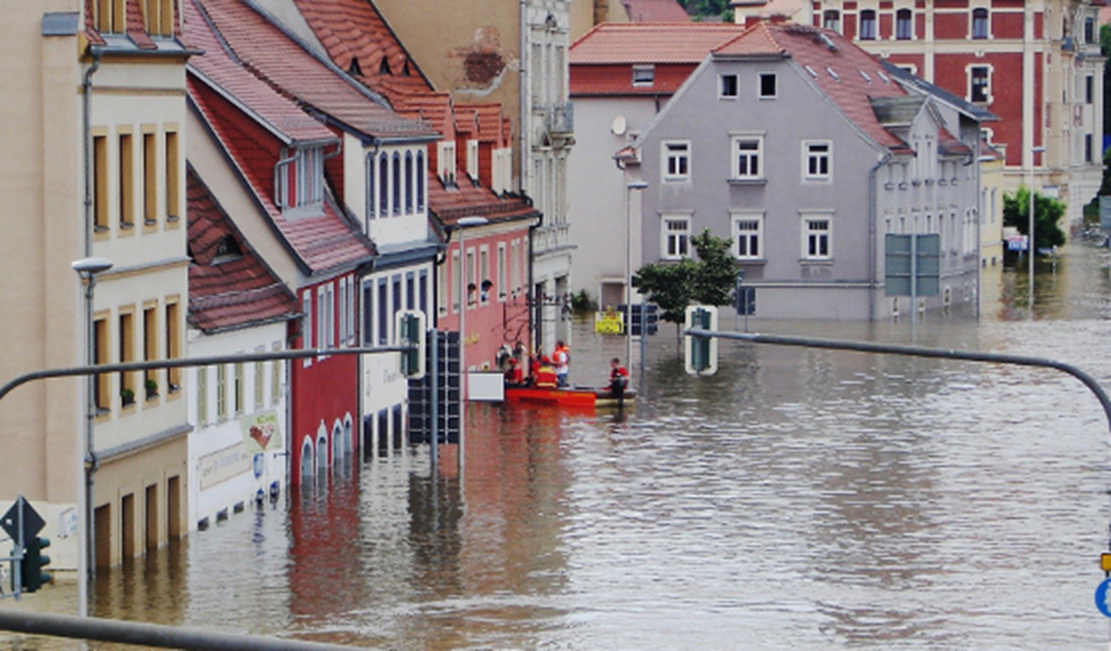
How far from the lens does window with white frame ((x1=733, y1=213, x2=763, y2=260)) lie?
87.8m

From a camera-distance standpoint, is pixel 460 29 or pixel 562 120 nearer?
pixel 460 29

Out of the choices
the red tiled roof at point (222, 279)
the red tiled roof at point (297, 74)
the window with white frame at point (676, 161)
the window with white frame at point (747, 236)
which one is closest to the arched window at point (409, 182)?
the red tiled roof at point (297, 74)

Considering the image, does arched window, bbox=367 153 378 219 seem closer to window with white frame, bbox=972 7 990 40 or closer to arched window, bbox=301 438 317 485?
arched window, bbox=301 438 317 485

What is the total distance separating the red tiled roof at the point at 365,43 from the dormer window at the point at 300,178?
11345 mm

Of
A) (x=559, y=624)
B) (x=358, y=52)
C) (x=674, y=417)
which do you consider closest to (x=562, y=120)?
(x=358, y=52)

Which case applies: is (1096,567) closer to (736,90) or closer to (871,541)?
(871,541)

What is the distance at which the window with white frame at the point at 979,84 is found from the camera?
134625 millimetres

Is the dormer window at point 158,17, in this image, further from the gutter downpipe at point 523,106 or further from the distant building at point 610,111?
→ the distant building at point 610,111

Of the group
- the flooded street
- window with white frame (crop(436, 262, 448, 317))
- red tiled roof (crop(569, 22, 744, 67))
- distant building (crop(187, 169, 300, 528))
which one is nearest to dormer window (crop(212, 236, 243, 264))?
distant building (crop(187, 169, 300, 528))

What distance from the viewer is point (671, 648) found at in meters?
29.4

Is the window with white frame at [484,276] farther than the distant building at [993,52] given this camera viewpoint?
No

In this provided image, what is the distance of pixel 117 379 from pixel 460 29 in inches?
1464

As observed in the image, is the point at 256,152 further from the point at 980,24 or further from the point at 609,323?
the point at 980,24

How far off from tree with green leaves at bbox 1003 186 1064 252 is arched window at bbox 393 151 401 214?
2915 inches
